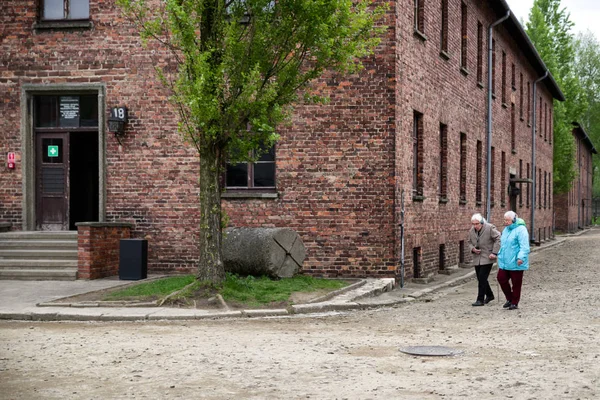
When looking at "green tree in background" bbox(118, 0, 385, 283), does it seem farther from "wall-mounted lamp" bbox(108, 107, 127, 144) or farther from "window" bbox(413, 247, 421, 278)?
"window" bbox(413, 247, 421, 278)

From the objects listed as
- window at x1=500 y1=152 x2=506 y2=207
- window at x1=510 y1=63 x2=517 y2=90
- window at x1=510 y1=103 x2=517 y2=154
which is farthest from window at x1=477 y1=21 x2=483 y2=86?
window at x1=510 y1=103 x2=517 y2=154

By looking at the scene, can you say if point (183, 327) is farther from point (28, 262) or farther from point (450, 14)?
point (450, 14)

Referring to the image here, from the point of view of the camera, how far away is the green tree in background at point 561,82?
1930 inches

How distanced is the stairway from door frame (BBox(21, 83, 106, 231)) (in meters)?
0.68

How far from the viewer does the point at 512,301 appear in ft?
44.7

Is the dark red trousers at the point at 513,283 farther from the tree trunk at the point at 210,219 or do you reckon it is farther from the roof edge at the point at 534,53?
the roof edge at the point at 534,53

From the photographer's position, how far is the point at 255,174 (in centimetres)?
1747

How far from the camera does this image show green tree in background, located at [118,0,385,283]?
42.0 feet

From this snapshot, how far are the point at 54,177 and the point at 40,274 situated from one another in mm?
2703

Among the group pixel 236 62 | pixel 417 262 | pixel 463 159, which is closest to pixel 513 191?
pixel 463 159

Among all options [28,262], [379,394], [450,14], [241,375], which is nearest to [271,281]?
[28,262]

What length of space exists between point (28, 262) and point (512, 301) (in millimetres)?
9524

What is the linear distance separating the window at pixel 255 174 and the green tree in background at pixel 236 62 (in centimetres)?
342

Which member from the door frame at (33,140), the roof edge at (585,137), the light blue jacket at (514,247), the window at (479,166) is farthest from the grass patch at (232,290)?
the roof edge at (585,137)
